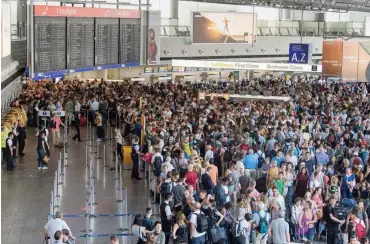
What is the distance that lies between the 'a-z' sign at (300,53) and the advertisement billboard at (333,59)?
917 millimetres

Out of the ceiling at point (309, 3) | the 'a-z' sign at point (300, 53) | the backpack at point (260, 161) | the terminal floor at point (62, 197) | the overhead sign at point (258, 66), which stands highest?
the ceiling at point (309, 3)

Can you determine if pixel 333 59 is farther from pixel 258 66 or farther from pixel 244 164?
pixel 244 164

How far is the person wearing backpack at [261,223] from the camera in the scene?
13.9 m

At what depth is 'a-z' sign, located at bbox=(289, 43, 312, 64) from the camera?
40062 mm

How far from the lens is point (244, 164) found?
18.6m

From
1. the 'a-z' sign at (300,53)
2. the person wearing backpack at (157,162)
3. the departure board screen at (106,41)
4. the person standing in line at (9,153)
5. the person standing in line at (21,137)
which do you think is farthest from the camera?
the 'a-z' sign at (300,53)

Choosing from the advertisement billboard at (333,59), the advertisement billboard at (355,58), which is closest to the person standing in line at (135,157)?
the advertisement billboard at (333,59)

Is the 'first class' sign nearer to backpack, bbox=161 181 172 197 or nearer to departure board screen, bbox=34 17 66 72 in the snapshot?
departure board screen, bbox=34 17 66 72

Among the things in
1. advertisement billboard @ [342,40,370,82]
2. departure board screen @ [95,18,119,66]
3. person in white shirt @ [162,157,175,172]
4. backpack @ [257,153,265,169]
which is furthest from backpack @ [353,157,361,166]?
advertisement billboard @ [342,40,370,82]

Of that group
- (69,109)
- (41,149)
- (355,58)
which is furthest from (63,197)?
(355,58)

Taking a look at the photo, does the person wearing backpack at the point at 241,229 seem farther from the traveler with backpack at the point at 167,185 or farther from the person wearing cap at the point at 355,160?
the person wearing cap at the point at 355,160

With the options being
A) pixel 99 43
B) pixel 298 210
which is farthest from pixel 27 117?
pixel 298 210

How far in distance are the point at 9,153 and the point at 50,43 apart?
5.75 metres

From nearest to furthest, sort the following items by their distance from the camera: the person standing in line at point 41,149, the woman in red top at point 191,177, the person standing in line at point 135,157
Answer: the woman in red top at point 191,177, the person standing in line at point 135,157, the person standing in line at point 41,149
